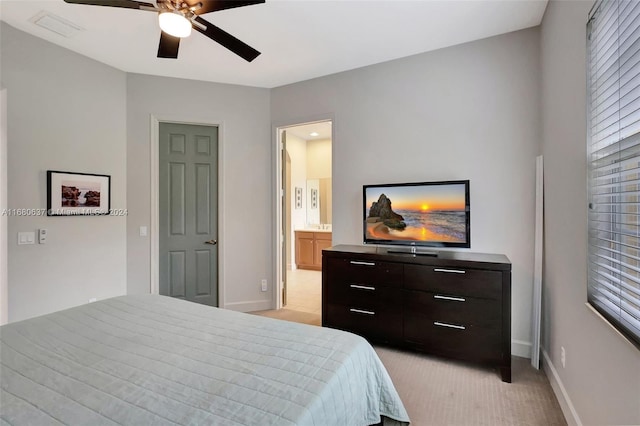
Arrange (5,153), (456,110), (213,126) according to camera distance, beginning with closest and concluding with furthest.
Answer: (5,153) → (456,110) → (213,126)

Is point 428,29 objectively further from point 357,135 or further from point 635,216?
point 635,216

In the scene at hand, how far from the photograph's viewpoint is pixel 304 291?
15.4 feet

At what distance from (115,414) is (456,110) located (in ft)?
10.4

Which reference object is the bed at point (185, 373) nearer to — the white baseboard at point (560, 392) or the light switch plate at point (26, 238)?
the white baseboard at point (560, 392)

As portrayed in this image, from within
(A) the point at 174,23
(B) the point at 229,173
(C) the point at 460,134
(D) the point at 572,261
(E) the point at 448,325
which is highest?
(A) the point at 174,23

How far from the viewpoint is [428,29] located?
2590mm

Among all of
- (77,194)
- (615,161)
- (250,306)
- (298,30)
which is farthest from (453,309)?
(77,194)

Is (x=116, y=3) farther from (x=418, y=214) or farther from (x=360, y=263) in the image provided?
(x=418, y=214)

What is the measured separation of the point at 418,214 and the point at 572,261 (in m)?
1.24

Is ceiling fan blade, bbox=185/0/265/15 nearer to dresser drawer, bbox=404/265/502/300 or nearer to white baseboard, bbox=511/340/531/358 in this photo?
dresser drawer, bbox=404/265/502/300

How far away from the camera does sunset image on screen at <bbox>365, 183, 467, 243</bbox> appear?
8.89 ft

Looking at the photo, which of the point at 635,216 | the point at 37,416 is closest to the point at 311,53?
the point at 635,216

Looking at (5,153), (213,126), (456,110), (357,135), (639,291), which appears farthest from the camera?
(213,126)

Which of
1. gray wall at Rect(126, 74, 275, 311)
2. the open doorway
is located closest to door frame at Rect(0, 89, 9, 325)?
gray wall at Rect(126, 74, 275, 311)
